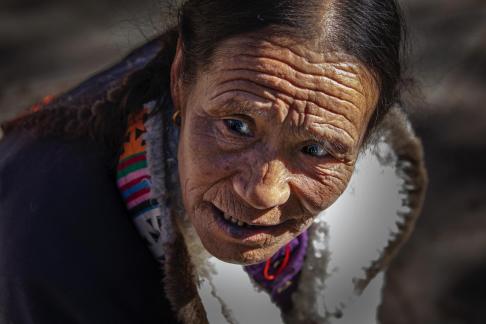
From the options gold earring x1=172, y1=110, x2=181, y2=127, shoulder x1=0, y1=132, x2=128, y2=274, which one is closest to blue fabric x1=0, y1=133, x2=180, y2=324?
shoulder x1=0, y1=132, x2=128, y2=274

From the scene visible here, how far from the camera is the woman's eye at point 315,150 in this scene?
1868mm

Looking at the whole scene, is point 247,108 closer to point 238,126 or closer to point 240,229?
point 238,126

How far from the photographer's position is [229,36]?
5.92ft

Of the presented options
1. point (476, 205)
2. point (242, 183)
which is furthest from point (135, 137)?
point (476, 205)

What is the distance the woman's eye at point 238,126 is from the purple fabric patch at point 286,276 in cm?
75

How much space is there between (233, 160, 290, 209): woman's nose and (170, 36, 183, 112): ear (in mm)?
341

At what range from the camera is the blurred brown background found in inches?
147

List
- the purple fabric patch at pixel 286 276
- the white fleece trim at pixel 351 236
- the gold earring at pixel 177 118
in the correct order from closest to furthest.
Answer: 1. the gold earring at pixel 177 118
2. the purple fabric patch at pixel 286 276
3. the white fleece trim at pixel 351 236

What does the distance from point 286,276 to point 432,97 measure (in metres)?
2.05

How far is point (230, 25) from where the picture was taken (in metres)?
1.80

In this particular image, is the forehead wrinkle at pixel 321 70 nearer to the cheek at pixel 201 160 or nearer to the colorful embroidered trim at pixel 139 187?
the cheek at pixel 201 160

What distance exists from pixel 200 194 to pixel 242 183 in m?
0.17

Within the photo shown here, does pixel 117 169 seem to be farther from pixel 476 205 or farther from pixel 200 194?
pixel 476 205

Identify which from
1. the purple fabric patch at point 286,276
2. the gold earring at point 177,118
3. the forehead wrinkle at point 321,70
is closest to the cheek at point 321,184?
the forehead wrinkle at point 321,70
